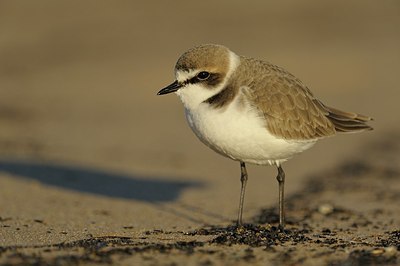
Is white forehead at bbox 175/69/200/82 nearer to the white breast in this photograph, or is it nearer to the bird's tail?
the white breast

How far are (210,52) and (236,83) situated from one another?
1.21 ft

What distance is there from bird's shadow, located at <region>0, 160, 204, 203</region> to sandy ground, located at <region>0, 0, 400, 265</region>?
3 cm

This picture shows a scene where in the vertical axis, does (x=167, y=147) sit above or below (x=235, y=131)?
below

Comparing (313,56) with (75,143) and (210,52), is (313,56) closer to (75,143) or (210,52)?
(75,143)

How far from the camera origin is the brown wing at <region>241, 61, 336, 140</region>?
244 inches

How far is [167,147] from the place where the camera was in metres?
10.8

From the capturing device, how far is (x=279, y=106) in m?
6.39

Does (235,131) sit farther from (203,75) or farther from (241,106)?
(203,75)

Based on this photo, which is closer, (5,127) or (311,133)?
(311,133)

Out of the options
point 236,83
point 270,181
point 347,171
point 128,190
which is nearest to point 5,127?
point 128,190

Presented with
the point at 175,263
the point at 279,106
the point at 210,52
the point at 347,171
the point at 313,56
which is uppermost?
the point at 313,56

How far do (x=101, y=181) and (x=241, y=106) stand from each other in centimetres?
345

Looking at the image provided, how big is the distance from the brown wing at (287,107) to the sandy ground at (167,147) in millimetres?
884

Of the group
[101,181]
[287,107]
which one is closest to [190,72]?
[287,107]
